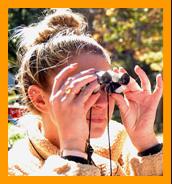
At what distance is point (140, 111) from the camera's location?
226 centimetres

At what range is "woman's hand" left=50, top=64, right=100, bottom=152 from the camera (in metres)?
1.79

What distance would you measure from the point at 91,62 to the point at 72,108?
32 centimetres

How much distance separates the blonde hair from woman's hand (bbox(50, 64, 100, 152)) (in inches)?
11.5

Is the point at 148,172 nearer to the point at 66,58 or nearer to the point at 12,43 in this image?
the point at 66,58

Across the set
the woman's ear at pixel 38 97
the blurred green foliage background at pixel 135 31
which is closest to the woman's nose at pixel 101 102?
the woman's ear at pixel 38 97

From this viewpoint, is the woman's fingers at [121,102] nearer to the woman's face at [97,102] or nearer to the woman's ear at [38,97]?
the woman's face at [97,102]

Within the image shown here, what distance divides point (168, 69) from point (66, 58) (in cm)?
53

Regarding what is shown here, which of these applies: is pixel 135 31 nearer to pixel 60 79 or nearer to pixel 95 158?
pixel 95 158

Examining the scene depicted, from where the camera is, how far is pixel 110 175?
211 cm


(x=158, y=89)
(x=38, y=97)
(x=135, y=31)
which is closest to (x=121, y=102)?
(x=158, y=89)

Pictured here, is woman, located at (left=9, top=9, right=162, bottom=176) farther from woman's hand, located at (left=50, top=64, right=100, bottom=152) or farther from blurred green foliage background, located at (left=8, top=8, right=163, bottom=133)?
blurred green foliage background, located at (left=8, top=8, right=163, bottom=133)

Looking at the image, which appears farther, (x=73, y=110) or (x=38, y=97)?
(x=38, y=97)

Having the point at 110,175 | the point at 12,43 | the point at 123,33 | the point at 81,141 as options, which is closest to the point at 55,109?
the point at 81,141

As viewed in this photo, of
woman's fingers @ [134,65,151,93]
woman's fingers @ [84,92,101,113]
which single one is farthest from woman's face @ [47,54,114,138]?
woman's fingers @ [134,65,151,93]
